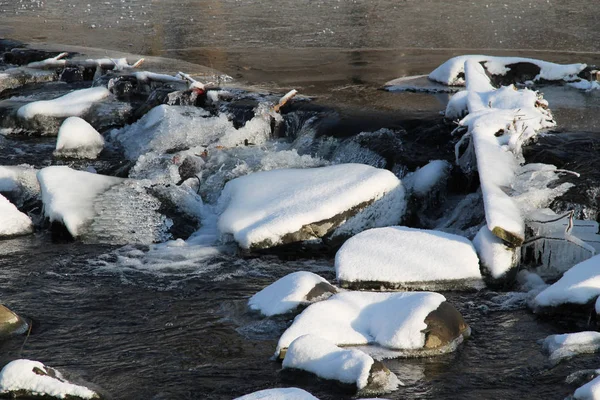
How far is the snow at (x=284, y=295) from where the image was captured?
256 inches

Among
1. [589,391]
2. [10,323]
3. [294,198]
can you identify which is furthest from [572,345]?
[10,323]

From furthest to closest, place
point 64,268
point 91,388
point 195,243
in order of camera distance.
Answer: point 195,243
point 64,268
point 91,388

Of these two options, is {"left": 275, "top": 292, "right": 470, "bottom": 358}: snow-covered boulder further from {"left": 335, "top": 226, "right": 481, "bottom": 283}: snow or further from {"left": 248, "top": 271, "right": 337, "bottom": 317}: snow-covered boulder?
{"left": 335, "top": 226, "right": 481, "bottom": 283}: snow

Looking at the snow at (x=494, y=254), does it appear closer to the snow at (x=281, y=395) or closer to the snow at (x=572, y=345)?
the snow at (x=572, y=345)

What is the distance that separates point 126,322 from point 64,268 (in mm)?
1465

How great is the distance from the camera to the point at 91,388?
5.53 meters

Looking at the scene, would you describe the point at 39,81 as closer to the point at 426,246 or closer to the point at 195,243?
the point at 195,243

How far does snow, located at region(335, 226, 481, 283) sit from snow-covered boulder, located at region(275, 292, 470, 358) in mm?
709

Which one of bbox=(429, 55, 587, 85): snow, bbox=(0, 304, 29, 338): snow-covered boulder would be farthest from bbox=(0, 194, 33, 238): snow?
bbox=(429, 55, 587, 85): snow

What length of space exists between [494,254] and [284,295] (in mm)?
1921

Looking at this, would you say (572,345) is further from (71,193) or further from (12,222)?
(12,222)

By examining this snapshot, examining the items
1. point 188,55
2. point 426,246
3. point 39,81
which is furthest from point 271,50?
point 426,246

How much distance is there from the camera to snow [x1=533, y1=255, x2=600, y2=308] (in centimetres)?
657

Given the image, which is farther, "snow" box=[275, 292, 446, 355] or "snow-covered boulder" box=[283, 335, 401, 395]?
"snow" box=[275, 292, 446, 355]
